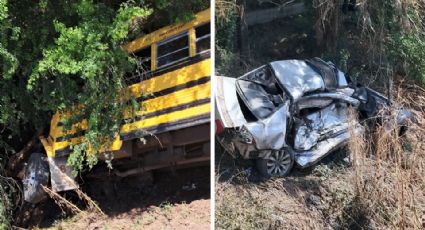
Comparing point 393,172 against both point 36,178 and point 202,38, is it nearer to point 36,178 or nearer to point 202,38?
point 202,38

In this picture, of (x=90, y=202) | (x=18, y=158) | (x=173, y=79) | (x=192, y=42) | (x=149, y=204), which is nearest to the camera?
(x=192, y=42)

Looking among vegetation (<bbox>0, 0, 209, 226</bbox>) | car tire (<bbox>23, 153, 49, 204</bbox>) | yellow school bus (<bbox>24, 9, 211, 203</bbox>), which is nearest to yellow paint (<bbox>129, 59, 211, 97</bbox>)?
yellow school bus (<bbox>24, 9, 211, 203</bbox>)

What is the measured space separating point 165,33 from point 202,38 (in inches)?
19.8

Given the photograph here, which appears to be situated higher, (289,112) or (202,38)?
(202,38)

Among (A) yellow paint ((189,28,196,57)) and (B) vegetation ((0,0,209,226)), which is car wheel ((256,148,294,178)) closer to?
(A) yellow paint ((189,28,196,57))

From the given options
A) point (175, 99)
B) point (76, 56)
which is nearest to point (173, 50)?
point (175, 99)

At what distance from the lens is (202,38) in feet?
11.4

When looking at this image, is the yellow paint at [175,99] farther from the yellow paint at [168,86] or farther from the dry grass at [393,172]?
the dry grass at [393,172]

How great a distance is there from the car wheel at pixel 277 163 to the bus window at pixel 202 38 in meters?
0.69

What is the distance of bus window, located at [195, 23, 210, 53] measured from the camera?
11.1 feet

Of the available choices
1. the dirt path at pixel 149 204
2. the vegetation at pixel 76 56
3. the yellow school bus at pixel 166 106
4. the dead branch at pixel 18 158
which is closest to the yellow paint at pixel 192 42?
the yellow school bus at pixel 166 106

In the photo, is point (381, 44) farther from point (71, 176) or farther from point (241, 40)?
point (71, 176)

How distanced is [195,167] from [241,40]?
0.83m

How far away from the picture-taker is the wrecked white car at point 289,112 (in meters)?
3.19
